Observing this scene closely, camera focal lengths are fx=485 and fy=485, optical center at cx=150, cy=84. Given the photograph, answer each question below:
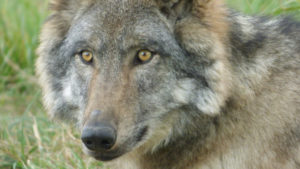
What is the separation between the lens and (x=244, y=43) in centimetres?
398

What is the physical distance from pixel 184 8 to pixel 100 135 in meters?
1.24

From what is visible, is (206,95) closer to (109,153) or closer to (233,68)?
(233,68)

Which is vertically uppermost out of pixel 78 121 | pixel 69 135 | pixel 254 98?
pixel 254 98

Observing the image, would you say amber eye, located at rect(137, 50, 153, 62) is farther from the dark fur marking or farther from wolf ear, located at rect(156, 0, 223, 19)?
the dark fur marking

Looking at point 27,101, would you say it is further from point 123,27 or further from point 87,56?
point 123,27

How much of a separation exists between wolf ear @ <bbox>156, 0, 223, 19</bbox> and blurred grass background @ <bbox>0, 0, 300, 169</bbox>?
127 centimetres

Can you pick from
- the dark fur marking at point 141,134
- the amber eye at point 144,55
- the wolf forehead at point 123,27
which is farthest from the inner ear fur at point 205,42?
the dark fur marking at point 141,134

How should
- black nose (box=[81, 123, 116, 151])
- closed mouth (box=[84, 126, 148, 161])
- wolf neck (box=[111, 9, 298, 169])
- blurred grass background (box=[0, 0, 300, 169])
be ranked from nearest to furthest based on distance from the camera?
black nose (box=[81, 123, 116, 151]), closed mouth (box=[84, 126, 148, 161]), wolf neck (box=[111, 9, 298, 169]), blurred grass background (box=[0, 0, 300, 169])

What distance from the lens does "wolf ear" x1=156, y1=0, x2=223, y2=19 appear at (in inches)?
150

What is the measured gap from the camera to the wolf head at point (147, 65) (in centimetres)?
361

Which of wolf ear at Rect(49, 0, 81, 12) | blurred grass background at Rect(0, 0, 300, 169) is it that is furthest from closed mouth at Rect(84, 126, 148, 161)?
wolf ear at Rect(49, 0, 81, 12)

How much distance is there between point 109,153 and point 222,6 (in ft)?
5.14

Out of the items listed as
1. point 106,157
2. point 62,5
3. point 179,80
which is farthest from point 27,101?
point 179,80

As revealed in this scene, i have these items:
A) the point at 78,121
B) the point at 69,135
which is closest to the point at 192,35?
the point at 78,121
